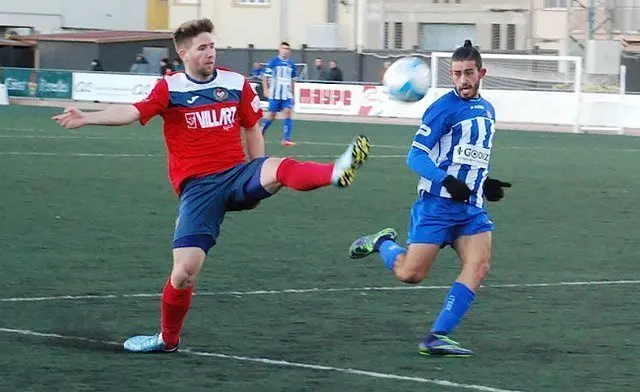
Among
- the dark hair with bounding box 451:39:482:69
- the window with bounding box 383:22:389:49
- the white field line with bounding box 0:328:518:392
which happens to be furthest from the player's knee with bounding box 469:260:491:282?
the window with bounding box 383:22:389:49

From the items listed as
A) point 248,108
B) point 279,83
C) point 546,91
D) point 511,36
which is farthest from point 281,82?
point 511,36

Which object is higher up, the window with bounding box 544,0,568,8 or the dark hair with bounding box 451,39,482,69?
the window with bounding box 544,0,568,8

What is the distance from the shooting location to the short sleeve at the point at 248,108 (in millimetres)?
7750

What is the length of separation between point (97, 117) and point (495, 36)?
165ft

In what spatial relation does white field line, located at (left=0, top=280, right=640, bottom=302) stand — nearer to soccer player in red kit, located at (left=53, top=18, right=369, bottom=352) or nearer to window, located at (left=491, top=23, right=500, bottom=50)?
soccer player in red kit, located at (left=53, top=18, right=369, bottom=352)

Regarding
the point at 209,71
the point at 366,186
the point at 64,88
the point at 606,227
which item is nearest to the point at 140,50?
the point at 64,88

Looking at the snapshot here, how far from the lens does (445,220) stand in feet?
24.9

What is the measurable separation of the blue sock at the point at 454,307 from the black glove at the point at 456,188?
0.54 m

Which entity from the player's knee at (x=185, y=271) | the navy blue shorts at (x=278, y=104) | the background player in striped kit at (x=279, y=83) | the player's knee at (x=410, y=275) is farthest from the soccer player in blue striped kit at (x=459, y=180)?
the navy blue shorts at (x=278, y=104)

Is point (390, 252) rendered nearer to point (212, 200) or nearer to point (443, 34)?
point (212, 200)

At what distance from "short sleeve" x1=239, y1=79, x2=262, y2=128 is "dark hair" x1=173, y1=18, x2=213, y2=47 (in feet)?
1.49

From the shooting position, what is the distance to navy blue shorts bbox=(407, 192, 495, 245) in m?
7.58

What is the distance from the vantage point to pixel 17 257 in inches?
439

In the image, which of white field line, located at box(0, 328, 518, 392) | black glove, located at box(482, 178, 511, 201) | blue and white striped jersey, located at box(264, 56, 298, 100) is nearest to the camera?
white field line, located at box(0, 328, 518, 392)
